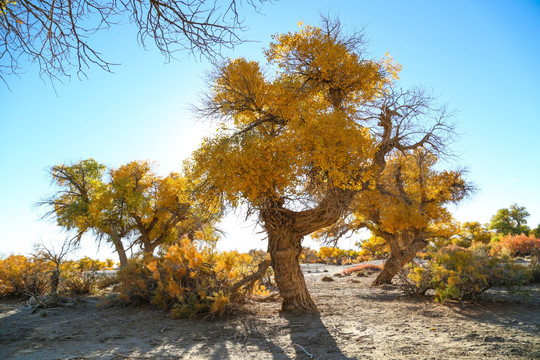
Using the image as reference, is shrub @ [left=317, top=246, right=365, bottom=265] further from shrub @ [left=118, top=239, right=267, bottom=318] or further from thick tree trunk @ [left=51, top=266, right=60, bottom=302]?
thick tree trunk @ [left=51, top=266, right=60, bottom=302]

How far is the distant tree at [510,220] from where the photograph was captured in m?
28.6

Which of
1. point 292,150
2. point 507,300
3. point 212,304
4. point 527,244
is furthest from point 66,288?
point 527,244

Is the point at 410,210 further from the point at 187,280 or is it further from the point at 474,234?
the point at 474,234

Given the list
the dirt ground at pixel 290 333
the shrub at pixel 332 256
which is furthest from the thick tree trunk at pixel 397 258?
the shrub at pixel 332 256

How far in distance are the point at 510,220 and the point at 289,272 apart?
30.0 metres

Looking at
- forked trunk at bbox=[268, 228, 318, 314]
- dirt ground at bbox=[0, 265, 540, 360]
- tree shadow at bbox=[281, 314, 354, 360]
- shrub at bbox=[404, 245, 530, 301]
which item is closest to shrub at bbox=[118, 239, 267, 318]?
dirt ground at bbox=[0, 265, 540, 360]

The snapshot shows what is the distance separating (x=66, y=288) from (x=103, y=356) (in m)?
7.08

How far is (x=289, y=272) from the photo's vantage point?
25.7 feet

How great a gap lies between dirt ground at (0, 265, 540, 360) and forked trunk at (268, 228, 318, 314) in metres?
0.43

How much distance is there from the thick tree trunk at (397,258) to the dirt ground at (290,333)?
4781 millimetres

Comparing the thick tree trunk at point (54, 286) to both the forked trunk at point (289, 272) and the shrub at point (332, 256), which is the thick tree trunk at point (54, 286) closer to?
the forked trunk at point (289, 272)

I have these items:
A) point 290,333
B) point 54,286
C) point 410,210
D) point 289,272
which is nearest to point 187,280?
point 289,272

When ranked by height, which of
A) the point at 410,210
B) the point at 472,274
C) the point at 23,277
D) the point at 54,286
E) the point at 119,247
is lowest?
the point at 472,274

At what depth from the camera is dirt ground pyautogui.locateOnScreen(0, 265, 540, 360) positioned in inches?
185
